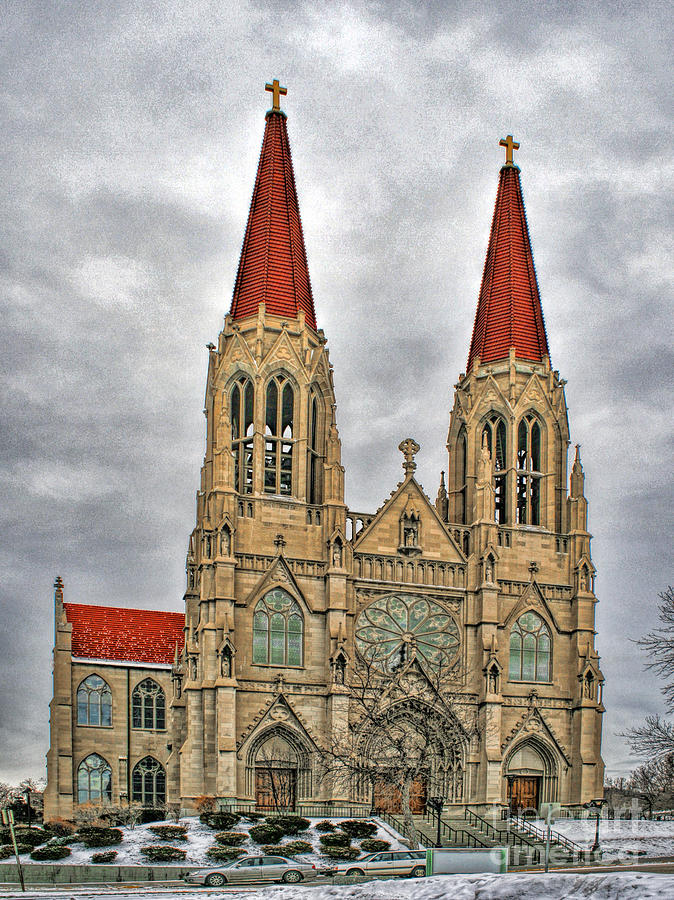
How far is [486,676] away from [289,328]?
58.0 ft

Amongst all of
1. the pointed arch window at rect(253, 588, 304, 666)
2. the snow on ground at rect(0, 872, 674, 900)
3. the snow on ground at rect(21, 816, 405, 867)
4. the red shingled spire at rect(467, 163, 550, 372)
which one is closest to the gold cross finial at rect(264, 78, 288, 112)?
the red shingled spire at rect(467, 163, 550, 372)

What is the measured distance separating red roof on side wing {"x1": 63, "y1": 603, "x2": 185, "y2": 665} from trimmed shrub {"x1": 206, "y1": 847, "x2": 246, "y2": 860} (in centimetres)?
2377

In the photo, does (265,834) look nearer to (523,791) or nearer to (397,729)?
(397,729)

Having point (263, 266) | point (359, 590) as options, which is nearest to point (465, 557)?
point (359, 590)

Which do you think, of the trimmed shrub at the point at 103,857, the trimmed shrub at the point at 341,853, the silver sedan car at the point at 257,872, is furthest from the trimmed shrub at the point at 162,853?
the trimmed shrub at the point at 341,853

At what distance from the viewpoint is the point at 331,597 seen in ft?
165

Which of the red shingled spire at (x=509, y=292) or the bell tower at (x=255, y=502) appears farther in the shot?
the red shingled spire at (x=509, y=292)

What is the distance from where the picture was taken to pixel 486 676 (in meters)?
51.3

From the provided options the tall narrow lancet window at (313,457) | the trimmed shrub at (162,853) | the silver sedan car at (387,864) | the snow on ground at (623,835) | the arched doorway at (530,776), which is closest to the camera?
the silver sedan car at (387,864)

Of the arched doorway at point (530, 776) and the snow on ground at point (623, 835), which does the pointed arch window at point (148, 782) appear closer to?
the arched doorway at point (530, 776)

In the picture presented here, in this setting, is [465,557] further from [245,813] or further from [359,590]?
[245,813]

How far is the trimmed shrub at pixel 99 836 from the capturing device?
38.4m

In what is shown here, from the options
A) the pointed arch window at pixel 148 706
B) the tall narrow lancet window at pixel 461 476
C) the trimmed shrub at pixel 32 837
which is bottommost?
the trimmed shrub at pixel 32 837

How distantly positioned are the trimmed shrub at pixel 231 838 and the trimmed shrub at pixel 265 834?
1.08 feet
